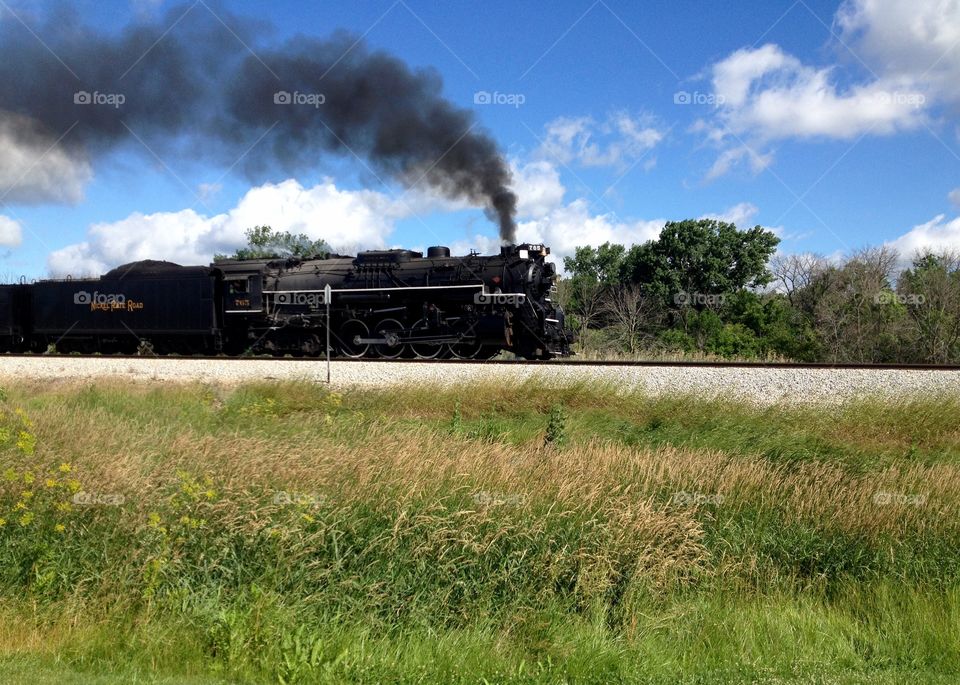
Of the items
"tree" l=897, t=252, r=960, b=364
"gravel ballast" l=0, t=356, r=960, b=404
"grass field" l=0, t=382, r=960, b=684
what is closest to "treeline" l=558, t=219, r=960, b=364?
"tree" l=897, t=252, r=960, b=364

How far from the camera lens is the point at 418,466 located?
8766 mm

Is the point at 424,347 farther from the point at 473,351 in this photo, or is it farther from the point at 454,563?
the point at 454,563

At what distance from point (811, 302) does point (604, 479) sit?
121 ft

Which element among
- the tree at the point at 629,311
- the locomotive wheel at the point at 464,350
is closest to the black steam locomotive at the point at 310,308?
the locomotive wheel at the point at 464,350

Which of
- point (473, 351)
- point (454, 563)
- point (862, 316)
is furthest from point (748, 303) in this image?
point (454, 563)

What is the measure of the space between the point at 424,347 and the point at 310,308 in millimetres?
4437

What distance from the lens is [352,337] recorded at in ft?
80.8

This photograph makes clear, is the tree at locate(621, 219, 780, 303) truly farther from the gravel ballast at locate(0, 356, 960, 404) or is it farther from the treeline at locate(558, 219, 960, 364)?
the gravel ballast at locate(0, 356, 960, 404)

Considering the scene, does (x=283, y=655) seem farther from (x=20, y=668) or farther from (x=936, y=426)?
(x=936, y=426)

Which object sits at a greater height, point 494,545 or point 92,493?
point 92,493

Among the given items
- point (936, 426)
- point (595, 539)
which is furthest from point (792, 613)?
point (936, 426)

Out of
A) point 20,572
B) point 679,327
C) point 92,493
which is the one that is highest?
point 679,327

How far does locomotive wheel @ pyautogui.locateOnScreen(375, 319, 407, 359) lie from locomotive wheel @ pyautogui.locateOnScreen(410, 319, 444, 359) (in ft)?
1.39

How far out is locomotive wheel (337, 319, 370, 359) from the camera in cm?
2423
